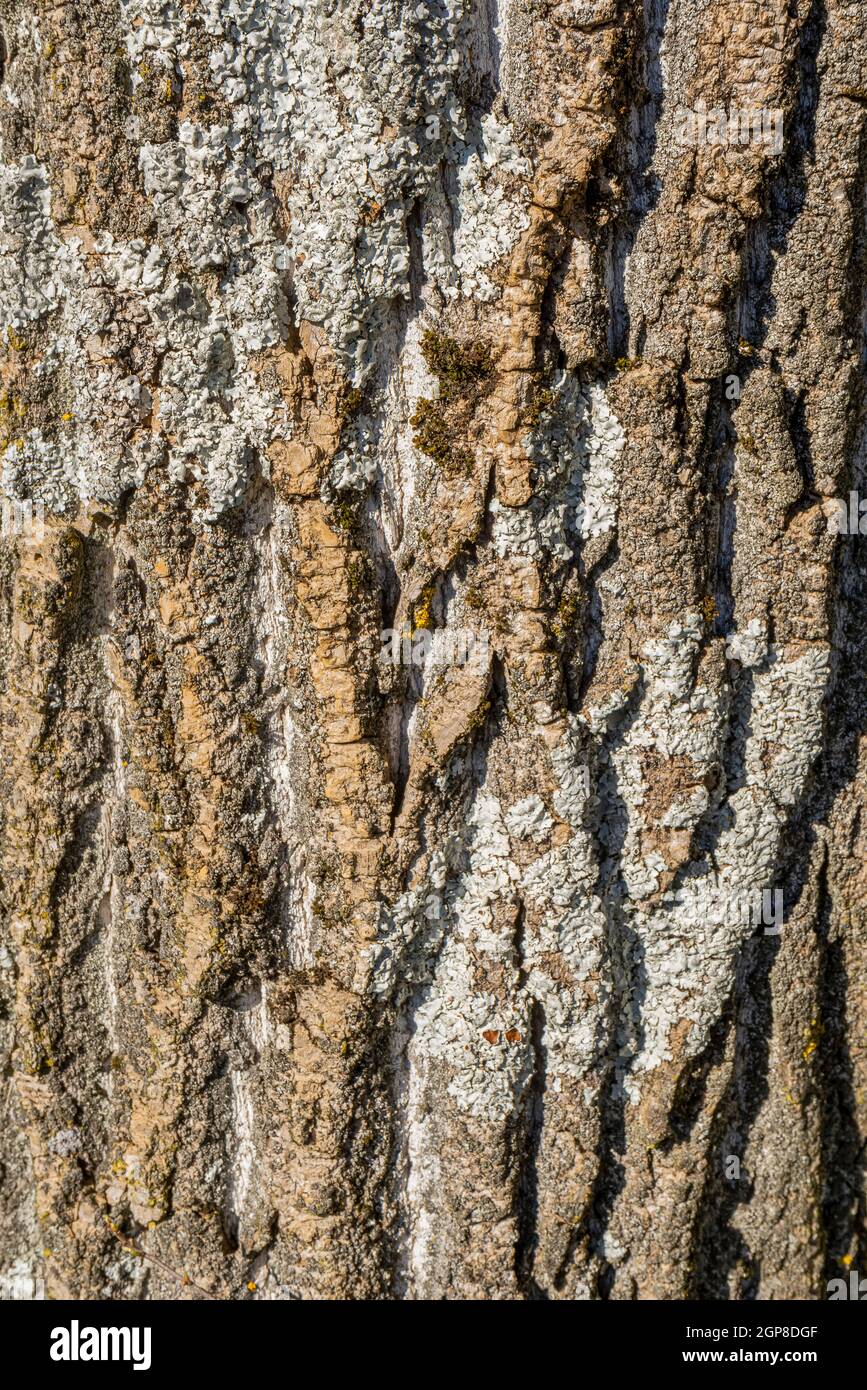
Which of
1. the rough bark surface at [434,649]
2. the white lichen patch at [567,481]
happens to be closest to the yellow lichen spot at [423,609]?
the rough bark surface at [434,649]

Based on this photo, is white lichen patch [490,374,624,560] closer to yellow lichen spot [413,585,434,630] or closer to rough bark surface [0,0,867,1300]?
rough bark surface [0,0,867,1300]

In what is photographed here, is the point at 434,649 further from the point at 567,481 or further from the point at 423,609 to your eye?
the point at 567,481

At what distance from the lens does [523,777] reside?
2324 millimetres

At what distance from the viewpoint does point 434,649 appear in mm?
2293

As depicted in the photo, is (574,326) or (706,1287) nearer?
(574,326)

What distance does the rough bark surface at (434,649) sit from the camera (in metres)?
2.04

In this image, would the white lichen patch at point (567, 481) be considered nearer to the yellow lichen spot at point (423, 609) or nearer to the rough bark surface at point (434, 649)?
the rough bark surface at point (434, 649)

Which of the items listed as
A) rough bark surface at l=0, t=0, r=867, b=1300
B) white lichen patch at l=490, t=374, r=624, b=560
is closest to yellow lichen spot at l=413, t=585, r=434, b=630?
rough bark surface at l=0, t=0, r=867, b=1300

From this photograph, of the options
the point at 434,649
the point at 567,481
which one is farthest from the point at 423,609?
the point at 567,481

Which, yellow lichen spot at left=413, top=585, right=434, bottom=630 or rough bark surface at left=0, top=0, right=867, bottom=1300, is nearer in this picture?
rough bark surface at left=0, top=0, right=867, bottom=1300

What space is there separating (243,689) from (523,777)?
0.76 meters

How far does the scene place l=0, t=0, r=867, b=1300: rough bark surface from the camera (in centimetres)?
204
